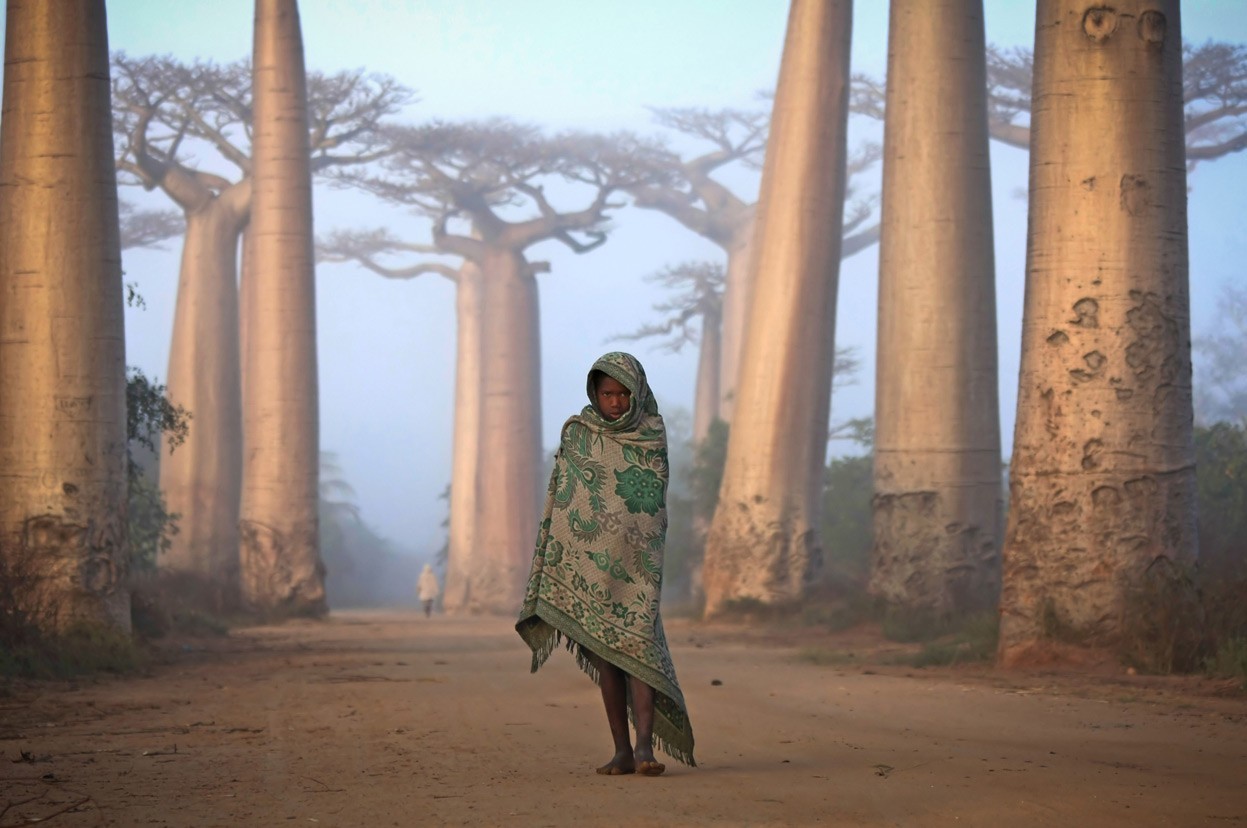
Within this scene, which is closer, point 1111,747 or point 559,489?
point 559,489

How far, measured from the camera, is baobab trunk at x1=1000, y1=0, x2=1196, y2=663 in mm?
9773

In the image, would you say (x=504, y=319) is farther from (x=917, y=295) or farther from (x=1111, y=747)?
(x=1111, y=747)

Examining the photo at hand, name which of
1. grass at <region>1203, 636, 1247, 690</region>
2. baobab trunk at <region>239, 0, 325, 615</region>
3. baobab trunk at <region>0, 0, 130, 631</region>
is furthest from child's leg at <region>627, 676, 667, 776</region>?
baobab trunk at <region>239, 0, 325, 615</region>

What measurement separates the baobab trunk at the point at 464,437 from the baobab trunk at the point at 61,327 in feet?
85.8

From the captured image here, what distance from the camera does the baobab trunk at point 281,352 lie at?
21469mm

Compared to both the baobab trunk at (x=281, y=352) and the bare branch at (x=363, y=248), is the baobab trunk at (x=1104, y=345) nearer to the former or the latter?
the baobab trunk at (x=281, y=352)

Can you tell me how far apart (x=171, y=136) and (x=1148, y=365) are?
25205 millimetres

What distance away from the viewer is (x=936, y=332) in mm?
15266

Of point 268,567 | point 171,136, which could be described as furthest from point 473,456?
point 268,567

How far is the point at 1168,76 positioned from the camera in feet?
32.9

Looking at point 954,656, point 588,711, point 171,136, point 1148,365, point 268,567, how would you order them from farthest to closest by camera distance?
1. point 171,136
2. point 268,567
3. point 954,656
4. point 1148,365
5. point 588,711

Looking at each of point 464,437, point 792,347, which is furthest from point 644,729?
point 464,437

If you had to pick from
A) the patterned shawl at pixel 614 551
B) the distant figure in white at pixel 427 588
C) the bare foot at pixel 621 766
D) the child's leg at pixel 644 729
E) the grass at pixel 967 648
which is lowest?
the distant figure in white at pixel 427 588

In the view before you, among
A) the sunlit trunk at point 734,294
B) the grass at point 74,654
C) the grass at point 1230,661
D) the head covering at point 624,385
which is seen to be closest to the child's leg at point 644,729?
the head covering at point 624,385
